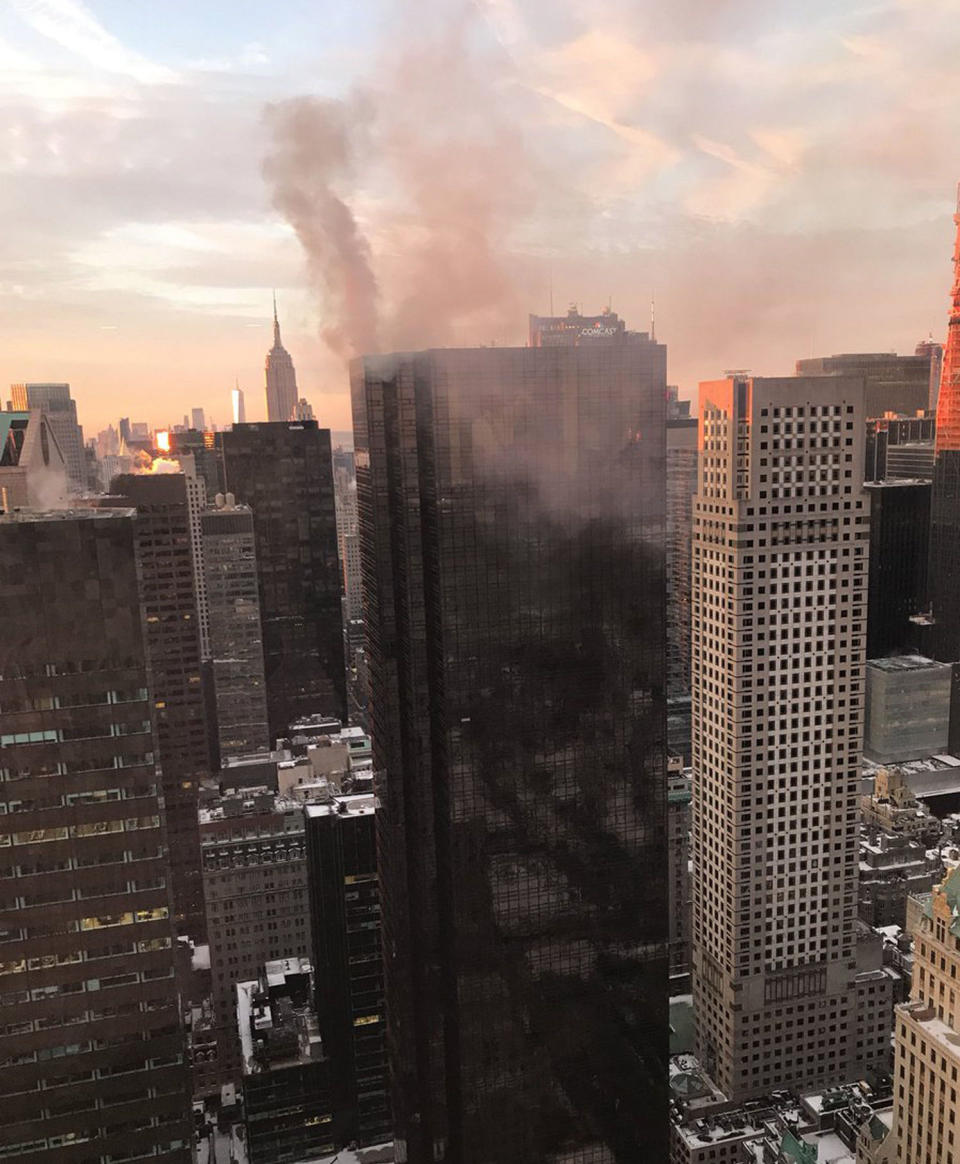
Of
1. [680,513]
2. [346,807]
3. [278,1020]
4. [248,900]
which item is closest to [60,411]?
[346,807]

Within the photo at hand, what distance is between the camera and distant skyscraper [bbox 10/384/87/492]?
123ft

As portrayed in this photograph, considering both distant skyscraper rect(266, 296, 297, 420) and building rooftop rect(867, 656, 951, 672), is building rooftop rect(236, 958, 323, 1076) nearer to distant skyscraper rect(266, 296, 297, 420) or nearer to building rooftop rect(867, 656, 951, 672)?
distant skyscraper rect(266, 296, 297, 420)

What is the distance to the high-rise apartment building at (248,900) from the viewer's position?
8062 cm

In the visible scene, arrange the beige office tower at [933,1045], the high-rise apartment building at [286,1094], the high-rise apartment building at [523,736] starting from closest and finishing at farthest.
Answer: the beige office tower at [933,1045] < the high-rise apartment building at [523,736] < the high-rise apartment building at [286,1094]

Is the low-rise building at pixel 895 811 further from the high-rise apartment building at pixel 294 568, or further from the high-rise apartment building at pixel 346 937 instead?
the high-rise apartment building at pixel 294 568

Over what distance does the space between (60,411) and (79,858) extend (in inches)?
856

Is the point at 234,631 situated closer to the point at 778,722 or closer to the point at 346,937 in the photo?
the point at 346,937

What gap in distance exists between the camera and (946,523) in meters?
129

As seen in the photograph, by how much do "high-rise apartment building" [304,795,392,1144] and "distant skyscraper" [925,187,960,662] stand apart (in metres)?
94.1

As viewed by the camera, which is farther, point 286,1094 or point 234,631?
point 234,631

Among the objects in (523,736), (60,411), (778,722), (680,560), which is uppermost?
(60,411)

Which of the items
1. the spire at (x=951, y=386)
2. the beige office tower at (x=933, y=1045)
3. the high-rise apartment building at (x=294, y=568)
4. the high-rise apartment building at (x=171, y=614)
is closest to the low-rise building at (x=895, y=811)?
the spire at (x=951, y=386)

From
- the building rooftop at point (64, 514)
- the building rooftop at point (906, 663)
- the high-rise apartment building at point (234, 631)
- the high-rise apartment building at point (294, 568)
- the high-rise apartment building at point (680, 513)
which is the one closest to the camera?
the building rooftop at point (64, 514)

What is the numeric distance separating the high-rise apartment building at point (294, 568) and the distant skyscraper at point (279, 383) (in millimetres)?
66809
